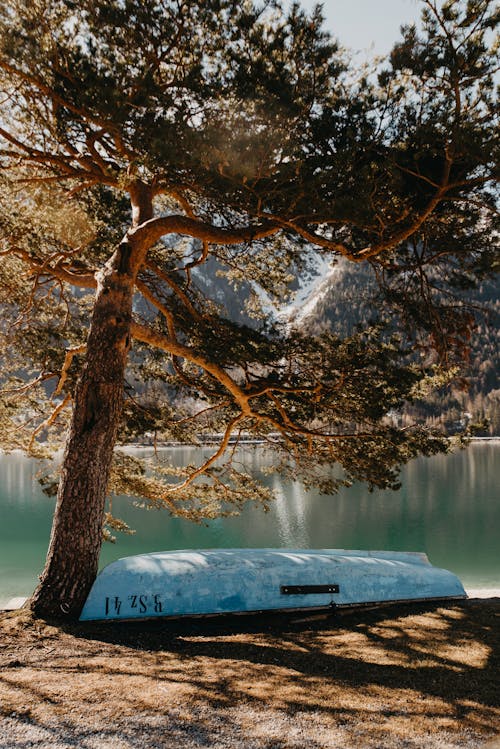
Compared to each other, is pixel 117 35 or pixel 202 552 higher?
pixel 117 35

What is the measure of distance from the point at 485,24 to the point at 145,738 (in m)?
5.27

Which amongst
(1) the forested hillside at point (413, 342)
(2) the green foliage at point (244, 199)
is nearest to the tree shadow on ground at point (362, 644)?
(2) the green foliage at point (244, 199)

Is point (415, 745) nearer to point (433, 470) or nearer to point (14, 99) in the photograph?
point (14, 99)

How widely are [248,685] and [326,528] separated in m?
21.3

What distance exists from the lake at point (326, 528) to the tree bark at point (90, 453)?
24.9ft

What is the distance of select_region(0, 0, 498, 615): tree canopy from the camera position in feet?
14.0

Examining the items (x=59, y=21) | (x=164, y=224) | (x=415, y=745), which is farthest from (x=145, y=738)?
(x=59, y=21)

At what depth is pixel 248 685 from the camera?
3.21 metres

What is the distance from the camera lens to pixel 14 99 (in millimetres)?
5227

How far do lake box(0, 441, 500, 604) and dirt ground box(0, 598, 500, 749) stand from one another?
764 cm

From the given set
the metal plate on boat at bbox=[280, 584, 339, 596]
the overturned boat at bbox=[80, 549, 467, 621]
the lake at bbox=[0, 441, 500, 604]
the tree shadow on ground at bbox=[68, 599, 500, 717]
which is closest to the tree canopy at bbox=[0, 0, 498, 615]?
the overturned boat at bbox=[80, 549, 467, 621]

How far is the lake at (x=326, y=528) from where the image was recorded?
55.8ft

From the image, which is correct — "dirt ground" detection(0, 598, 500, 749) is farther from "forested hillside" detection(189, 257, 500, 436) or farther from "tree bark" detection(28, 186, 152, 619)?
"forested hillside" detection(189, 257, 500, 436)

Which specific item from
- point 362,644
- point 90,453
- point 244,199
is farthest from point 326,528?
point 244,199
